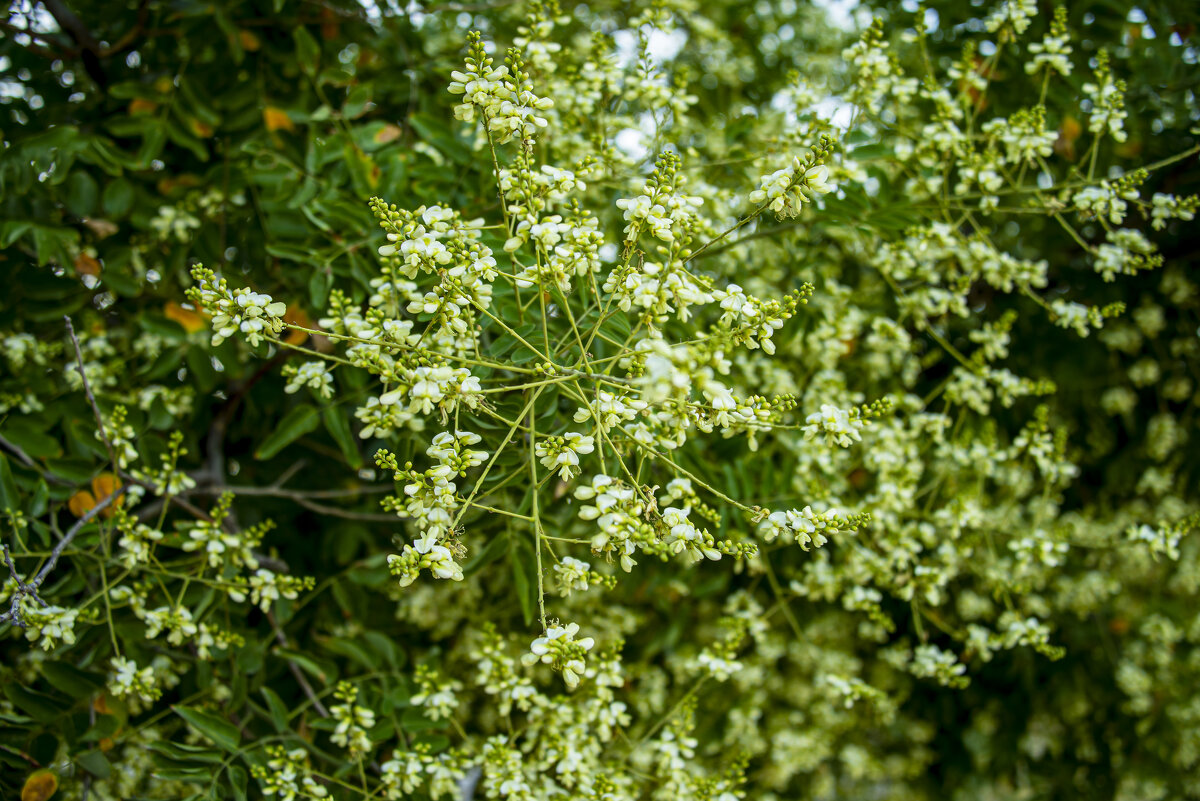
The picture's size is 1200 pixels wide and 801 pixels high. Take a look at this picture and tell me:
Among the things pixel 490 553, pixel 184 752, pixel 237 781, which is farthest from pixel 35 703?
pixel 490 553

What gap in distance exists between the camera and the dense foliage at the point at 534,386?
1.21 metres

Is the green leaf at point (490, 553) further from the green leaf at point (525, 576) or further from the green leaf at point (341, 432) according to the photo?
the green leaf at point (341, 432)

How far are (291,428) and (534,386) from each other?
711 millimetres

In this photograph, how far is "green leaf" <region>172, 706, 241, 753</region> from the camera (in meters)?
1.49

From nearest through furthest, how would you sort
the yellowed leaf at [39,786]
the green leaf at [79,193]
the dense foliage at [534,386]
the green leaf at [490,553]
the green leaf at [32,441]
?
the dense foliage at [534,386] → the yellowed leaf at [39,786] → the green leaf at [490,553] → the green leaf at [32,441] → the green leaf at [79,193]

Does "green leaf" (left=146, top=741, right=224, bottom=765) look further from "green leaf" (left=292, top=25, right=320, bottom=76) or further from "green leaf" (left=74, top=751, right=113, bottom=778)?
"green leaf" (left=292, top=25, right=320, bottom=76)

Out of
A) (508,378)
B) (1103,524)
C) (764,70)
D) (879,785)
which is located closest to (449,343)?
(508,378)

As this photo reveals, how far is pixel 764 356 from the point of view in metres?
1.95

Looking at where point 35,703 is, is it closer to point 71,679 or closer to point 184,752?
point 71,679

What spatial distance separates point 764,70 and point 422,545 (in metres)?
A: 2.43

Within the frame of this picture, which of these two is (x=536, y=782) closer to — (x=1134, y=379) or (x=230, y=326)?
(x=230, y=326)

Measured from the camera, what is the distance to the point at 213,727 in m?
1.51

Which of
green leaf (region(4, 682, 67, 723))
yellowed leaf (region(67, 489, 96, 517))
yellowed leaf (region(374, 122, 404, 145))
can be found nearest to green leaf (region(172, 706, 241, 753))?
green leaf (region(4, 682, 67, 723))

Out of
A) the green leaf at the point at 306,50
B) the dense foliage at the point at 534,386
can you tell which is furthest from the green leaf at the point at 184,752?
the green leaf at the point at 306,50
